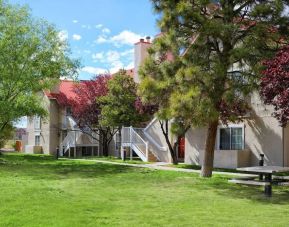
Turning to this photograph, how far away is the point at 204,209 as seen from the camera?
11.5m

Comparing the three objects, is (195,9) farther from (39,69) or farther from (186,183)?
(39,69)

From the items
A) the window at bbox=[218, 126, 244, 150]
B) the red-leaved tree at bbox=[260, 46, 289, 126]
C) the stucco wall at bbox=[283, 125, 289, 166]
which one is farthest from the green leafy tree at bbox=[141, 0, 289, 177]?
the window at bbox=[218, 126, 244, 150]

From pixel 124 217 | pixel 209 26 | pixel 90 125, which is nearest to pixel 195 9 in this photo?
pixel 209 26

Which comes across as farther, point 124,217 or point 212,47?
point 212,47

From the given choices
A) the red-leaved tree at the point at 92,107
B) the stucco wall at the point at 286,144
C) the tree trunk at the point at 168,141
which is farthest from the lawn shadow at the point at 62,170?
the red-leaved tree at the point at 92,107

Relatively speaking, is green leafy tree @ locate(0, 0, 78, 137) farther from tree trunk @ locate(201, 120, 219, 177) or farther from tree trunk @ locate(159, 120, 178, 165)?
tree trunk @ locate(201, 120, 219, 177)

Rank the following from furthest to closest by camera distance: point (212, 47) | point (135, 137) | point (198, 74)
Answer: point (135, 137) < point (212, 47) < point (198, 74)

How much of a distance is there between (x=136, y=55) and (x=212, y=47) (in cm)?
1961

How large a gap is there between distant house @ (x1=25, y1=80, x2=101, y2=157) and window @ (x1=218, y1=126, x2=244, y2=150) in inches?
702

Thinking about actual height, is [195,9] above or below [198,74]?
above

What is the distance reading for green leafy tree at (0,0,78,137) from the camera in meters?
27.7

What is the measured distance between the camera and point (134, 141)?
33.4 metres

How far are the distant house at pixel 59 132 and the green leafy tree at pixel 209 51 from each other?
80.2 ft

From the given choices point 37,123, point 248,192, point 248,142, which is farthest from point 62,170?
point 37,123
